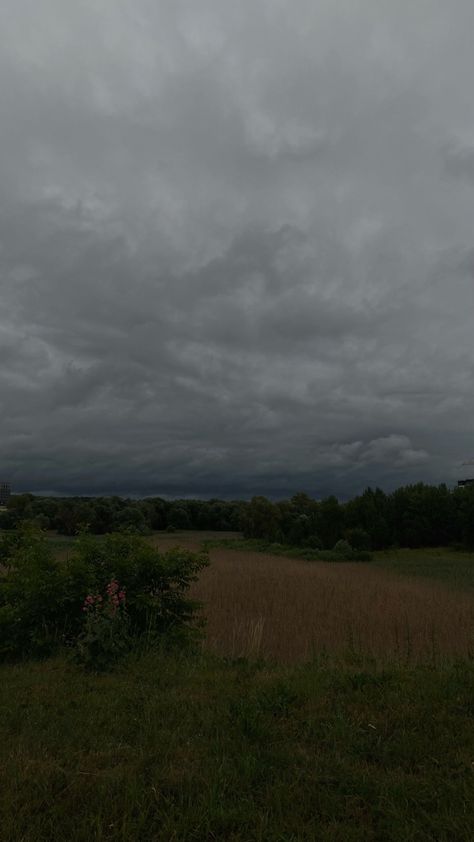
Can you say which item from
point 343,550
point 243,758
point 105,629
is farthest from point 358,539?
point 243,758

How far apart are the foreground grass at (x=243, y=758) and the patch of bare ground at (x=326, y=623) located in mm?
1916

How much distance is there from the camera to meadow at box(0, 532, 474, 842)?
3.27 m

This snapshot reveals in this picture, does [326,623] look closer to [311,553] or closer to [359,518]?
[311,553]

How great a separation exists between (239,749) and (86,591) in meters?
4.18

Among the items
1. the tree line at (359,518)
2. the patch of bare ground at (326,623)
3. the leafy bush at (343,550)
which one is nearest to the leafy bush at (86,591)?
the patch of bare ground at (326,623)

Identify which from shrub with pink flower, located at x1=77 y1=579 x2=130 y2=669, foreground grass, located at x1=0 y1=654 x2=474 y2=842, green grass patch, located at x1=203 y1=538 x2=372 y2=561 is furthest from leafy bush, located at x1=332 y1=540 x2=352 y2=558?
foreground grass, located at x1=0 y1=654 x2=474 y2=842

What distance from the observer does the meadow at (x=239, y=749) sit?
3270 mm

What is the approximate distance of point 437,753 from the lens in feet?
13.2

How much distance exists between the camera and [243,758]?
3951 millimetres

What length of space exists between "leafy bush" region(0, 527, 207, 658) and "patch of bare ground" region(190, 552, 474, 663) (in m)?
1.06

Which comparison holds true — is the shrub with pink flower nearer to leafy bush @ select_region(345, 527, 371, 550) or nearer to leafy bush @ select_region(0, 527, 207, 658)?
leafy bush @ select_region(0, 527, 207, 658)

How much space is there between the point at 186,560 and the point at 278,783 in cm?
492

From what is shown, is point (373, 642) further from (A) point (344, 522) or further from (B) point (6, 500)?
(B) point (6, 500)

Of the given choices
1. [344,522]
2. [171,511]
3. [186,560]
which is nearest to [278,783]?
[186,560]
